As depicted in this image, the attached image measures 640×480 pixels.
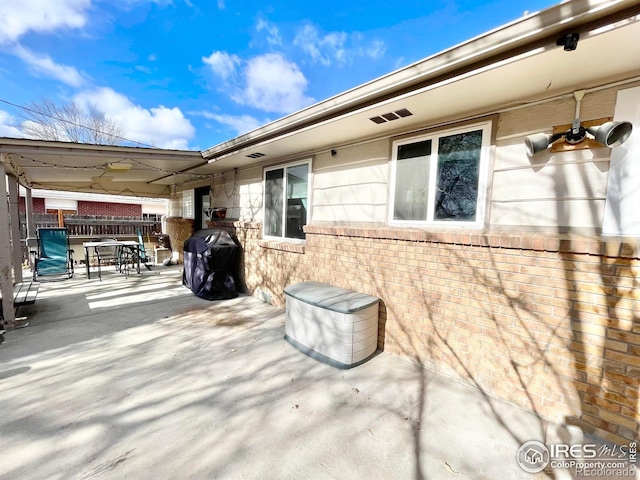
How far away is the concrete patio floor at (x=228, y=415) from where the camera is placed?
66.7 inches

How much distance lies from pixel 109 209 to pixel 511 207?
21008 mm

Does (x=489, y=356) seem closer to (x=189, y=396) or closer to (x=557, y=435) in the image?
(x=557, y=435)

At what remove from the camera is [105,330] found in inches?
146

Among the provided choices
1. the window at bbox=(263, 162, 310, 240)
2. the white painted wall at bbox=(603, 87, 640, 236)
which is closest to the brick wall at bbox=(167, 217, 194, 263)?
the window at bbox=(263, 162, 310, 240)

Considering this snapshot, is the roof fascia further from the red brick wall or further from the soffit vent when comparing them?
the red brick wall

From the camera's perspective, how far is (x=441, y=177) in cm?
292

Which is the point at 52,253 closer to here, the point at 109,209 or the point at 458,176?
the point at 458,176

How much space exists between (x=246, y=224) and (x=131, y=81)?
37.1 feet

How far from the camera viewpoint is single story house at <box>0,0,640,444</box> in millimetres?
1843

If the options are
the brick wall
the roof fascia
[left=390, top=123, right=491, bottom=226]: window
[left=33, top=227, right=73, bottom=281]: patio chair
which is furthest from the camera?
the brick wall

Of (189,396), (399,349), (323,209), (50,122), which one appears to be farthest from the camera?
(50,122)

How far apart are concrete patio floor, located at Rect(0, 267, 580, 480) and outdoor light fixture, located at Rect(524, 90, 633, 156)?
7.32 feet

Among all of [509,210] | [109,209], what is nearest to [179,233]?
[509,210]

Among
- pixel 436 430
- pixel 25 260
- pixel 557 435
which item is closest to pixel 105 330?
pixel 436 430
